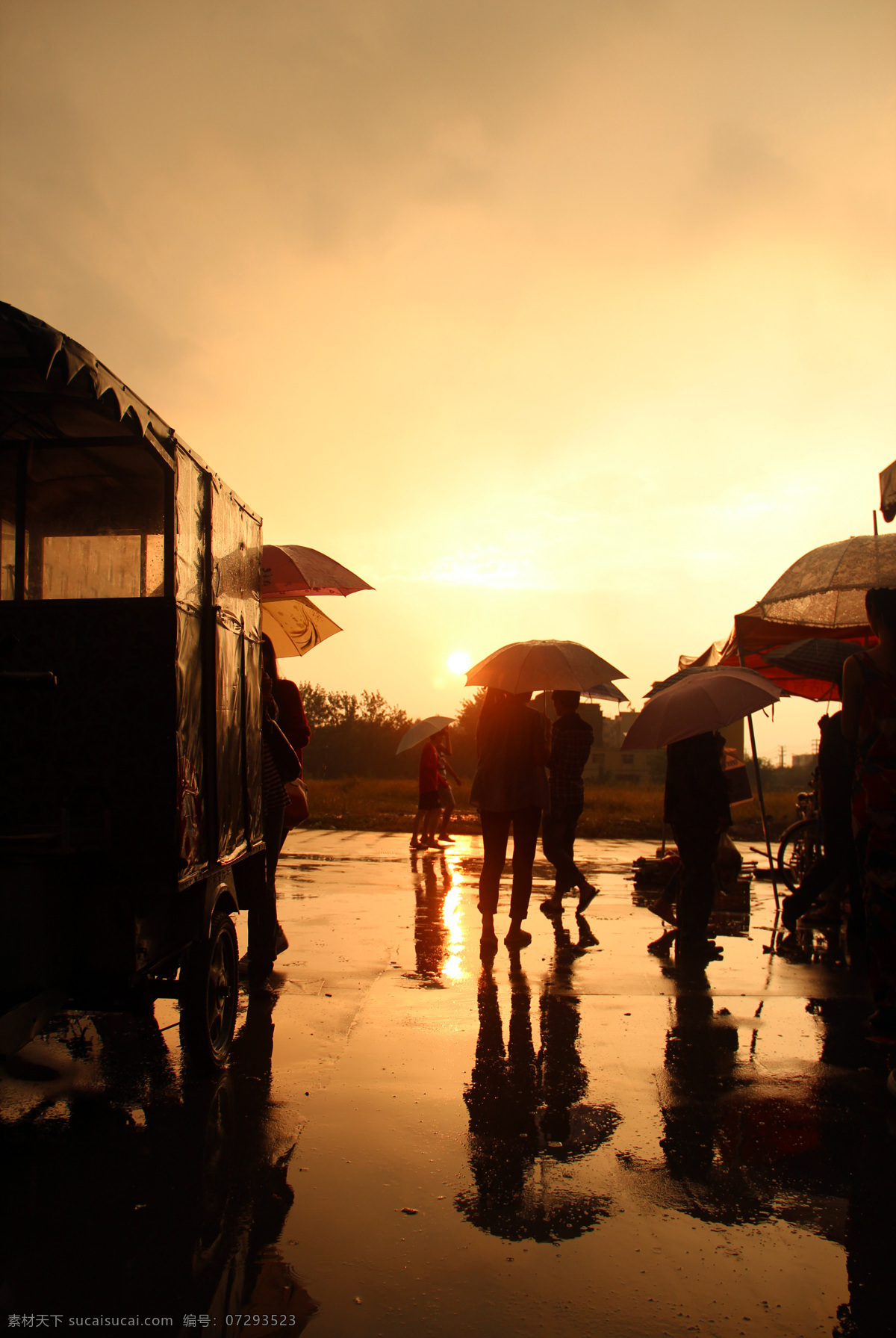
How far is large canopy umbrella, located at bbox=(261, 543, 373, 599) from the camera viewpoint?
7.60 meters

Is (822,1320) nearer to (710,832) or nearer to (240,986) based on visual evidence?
(240,986)

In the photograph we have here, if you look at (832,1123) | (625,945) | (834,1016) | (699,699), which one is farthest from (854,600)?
(832,1123)

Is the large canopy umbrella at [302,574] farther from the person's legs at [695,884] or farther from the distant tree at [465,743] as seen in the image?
the distant tree at [465,743]

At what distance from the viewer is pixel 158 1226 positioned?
3141 mm

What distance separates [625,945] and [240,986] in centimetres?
338

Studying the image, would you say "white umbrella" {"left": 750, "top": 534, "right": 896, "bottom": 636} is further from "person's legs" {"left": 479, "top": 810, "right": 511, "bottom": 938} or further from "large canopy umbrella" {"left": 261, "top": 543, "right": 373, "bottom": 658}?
"large canopy umbrella" {"left": 261, "top": 543, "right": 373, "bottom": 658}

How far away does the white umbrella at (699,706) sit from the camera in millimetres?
7574

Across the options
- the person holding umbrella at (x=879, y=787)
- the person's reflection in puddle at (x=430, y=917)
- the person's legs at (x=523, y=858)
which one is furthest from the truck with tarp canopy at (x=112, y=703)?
the person holding umbrella at (x=879, y=787)

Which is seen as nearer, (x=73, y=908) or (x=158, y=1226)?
(x=158, y=1226)

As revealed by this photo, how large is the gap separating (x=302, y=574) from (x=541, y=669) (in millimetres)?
2294

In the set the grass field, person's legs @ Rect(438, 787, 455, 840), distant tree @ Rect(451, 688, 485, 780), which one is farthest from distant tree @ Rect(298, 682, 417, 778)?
person's legs @ Rect(438, 787, 455, 840)

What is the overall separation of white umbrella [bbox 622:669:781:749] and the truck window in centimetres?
407

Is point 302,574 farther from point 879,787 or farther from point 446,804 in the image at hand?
point 446,804

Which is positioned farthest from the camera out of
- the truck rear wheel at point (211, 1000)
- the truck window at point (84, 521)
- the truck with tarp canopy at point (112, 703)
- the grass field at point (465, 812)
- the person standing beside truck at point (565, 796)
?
the grass field at point (465, 812)
